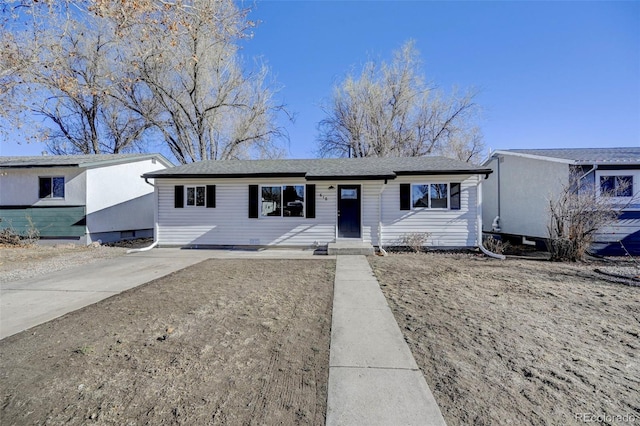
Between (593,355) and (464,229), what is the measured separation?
7601 millimetres

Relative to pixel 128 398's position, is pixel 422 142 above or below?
above

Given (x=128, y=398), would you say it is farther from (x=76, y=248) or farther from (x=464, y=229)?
(x=76, y=248)

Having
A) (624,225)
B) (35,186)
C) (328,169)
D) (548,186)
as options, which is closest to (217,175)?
(328,169)

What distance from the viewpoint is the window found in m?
9.30

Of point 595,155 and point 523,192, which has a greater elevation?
point 595,155

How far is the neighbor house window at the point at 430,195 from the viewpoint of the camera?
10.1 m

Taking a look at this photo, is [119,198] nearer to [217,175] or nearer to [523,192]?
[217,175]

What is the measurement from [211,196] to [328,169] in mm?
4778

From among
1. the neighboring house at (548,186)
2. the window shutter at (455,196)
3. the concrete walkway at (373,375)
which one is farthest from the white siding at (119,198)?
the neighboring house at (548,186)

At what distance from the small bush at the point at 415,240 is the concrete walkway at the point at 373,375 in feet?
19.9

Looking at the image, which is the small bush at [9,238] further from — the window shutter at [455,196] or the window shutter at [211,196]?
the window shutter at [455,196]

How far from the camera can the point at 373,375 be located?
2.51m

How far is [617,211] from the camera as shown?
8.49 m

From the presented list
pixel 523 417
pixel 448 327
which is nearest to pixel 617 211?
pixel 448 327
